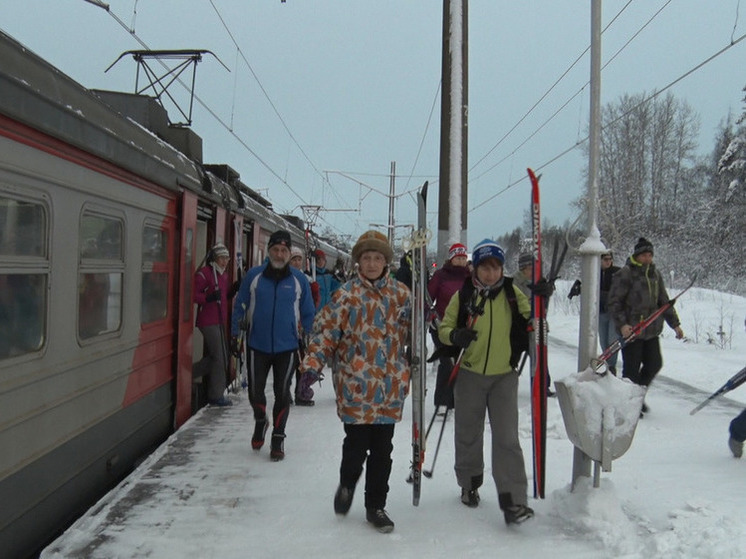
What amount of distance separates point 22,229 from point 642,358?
18.7 ft

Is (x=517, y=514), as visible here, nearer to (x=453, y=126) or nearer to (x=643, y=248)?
(x=643, y=248)

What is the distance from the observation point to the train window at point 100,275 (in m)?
3.77

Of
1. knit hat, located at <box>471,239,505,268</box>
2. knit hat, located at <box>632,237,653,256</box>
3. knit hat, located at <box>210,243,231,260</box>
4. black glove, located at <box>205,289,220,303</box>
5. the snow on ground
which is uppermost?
knit hat, located at <box>632,237,653,256</box>

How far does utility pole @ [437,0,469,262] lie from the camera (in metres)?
8.95

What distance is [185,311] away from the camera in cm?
612

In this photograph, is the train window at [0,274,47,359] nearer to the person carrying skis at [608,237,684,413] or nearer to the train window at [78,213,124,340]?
the train window at [78,213,124,340]

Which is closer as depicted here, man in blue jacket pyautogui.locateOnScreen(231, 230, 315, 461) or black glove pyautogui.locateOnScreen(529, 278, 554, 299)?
black glove pyautogui.locateOnScreen(529, 278, 554, 299)

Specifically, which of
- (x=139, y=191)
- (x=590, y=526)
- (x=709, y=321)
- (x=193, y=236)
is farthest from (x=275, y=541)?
(x=709, y=321)

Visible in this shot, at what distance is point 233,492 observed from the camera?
13.5 ft

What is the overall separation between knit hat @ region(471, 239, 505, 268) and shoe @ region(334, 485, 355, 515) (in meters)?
1.50

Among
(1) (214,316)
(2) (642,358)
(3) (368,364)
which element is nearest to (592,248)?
(3) (368,364)

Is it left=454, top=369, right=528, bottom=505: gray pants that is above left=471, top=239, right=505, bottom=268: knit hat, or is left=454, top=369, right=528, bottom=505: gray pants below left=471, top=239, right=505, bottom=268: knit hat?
below

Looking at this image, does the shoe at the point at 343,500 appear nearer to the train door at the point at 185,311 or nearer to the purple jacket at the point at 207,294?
the train door at the point at 185,311

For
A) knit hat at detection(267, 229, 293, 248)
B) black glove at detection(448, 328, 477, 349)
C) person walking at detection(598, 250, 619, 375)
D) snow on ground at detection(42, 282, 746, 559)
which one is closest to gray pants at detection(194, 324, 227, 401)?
snow on ground at detection(42, 282, 746, 559)
